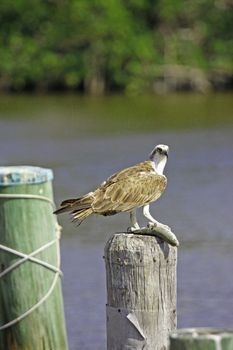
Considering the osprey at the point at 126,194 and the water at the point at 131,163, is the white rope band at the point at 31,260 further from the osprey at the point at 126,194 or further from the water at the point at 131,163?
the water at the point at 131,163

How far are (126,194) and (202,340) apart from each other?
2.08m

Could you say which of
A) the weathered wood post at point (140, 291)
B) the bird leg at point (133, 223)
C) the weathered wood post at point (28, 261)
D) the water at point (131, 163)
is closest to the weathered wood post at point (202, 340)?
the weathered wood post at point (140, 291)

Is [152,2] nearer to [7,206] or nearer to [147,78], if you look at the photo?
[147,78]

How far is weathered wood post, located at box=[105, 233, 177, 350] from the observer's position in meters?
5.68

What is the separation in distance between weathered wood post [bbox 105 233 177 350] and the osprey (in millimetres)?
328

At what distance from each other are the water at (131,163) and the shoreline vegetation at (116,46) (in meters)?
4.05

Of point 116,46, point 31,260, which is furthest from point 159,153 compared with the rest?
point 116,46

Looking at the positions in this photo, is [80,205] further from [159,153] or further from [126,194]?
[159,153]

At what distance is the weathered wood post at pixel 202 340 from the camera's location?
4.27 meters

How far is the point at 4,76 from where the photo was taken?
46469 millimetres

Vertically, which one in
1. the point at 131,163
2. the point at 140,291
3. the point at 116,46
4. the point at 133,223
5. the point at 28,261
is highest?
the point at 133,223

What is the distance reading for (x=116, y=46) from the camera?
45.3 meters

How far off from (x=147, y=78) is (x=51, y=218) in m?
38.5

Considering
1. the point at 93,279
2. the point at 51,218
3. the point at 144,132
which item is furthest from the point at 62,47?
the point at 51,218
